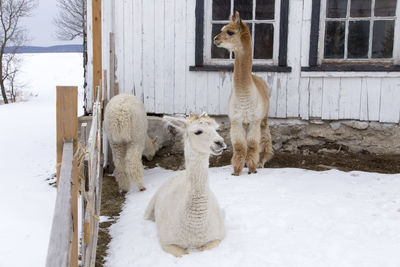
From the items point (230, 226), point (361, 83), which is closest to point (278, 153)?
point (361, 83)

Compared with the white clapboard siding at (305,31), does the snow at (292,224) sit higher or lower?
lower

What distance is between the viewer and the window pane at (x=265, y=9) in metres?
6.93

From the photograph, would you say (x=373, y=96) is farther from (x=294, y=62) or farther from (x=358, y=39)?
(x=294, y=62)

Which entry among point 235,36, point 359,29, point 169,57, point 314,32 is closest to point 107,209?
point 235,36

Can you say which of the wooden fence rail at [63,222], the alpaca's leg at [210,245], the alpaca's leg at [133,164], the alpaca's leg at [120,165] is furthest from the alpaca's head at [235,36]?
the wooden fence rail at [63,222]

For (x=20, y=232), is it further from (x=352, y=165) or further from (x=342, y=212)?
(x=352, y=165)

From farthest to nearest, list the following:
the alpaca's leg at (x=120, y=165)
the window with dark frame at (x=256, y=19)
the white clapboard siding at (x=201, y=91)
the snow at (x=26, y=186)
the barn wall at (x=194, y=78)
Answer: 1. the white clapboard siding at (x=201, y=91)
2. the window with dark frame at (x=256, y=19)
3. the barn wall at (x=194, y=78)
4. the alpaca's leg at (x=120, y=165)
5. the snow at (x=26, y=186)

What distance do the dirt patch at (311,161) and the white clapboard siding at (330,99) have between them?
0.54 metres

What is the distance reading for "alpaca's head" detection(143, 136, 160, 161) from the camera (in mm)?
6848

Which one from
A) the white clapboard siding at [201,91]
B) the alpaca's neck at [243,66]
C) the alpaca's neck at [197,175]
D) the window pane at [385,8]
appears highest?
the window pane at [385,8]

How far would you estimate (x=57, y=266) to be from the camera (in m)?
1.52

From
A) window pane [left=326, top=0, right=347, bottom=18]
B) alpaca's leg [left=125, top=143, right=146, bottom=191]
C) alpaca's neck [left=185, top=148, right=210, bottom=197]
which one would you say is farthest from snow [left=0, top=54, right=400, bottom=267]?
window pane [left=326, top=0, right=347, bottom=18]

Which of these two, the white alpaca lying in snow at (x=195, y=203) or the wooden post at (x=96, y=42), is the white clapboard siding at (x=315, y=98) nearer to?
the wooden post at (x=96, y=42)

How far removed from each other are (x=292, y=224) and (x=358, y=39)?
378 cm
